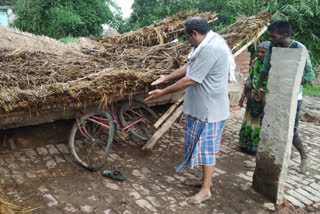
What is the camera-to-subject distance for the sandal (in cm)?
364

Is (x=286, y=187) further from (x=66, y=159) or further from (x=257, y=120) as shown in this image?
(x=66, y=159)

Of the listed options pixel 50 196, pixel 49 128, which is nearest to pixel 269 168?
pixel 50 196

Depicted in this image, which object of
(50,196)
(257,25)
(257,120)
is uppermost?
(257,25)

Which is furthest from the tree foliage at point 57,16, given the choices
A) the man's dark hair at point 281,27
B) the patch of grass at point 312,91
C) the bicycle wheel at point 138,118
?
the man's dark hair at point 281,27

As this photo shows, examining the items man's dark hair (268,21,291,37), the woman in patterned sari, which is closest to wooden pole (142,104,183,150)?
the woman in patterned sari

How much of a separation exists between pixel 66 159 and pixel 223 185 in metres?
2.21

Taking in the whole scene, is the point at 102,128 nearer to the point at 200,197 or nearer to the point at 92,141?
the point at 92,141

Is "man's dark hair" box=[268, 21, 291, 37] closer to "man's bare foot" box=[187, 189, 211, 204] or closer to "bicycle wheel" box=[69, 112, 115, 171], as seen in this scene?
"man's bare foot" box=[187, 189, 211, 204]

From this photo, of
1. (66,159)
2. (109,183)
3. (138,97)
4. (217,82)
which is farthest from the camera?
(138,97)

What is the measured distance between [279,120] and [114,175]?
6.85 feet

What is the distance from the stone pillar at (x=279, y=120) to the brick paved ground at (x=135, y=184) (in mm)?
285

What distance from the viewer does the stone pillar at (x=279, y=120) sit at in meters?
2.96

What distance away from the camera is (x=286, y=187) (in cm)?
370

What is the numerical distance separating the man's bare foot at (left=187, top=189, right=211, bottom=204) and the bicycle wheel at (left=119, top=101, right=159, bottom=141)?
1.61 m
